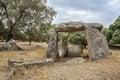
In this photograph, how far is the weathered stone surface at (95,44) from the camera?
9172 mm

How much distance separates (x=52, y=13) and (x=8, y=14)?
3740 mm

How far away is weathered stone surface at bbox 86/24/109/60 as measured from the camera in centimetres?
917

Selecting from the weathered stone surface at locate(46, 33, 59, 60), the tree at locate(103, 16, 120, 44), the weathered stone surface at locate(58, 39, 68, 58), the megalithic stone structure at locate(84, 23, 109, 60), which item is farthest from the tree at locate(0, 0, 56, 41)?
the megalithic stone structure at locate(84, 23, 109, 60)

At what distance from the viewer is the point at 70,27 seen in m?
10.0

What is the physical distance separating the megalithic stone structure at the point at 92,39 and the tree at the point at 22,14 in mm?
7428

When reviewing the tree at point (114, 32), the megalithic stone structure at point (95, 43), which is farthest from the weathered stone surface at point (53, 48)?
the tree at point (114, 32)

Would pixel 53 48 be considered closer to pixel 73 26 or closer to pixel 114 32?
pixel 73 26

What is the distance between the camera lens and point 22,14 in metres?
17.4

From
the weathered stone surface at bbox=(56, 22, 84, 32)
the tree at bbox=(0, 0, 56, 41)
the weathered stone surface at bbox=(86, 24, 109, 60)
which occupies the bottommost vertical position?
the weathered stone surface at bbox=(86, 24, 109, 60)

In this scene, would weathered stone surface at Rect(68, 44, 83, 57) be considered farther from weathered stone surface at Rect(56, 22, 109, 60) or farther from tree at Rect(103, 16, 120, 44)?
tree at Rect(103, 16, 120, 44)

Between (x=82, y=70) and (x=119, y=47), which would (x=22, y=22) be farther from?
(x=82, y=70)

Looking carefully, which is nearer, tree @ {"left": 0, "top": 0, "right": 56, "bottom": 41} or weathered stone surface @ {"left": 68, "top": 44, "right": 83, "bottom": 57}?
weathered stone surface @ {"left": 68, "top": 44, "right": 83, "bottom": 57}

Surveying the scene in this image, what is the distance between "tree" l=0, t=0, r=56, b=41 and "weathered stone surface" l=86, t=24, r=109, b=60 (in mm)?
8422

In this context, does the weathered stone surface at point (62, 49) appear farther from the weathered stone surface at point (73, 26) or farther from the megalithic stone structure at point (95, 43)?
the megalithic stone structure at point (95, 43)
